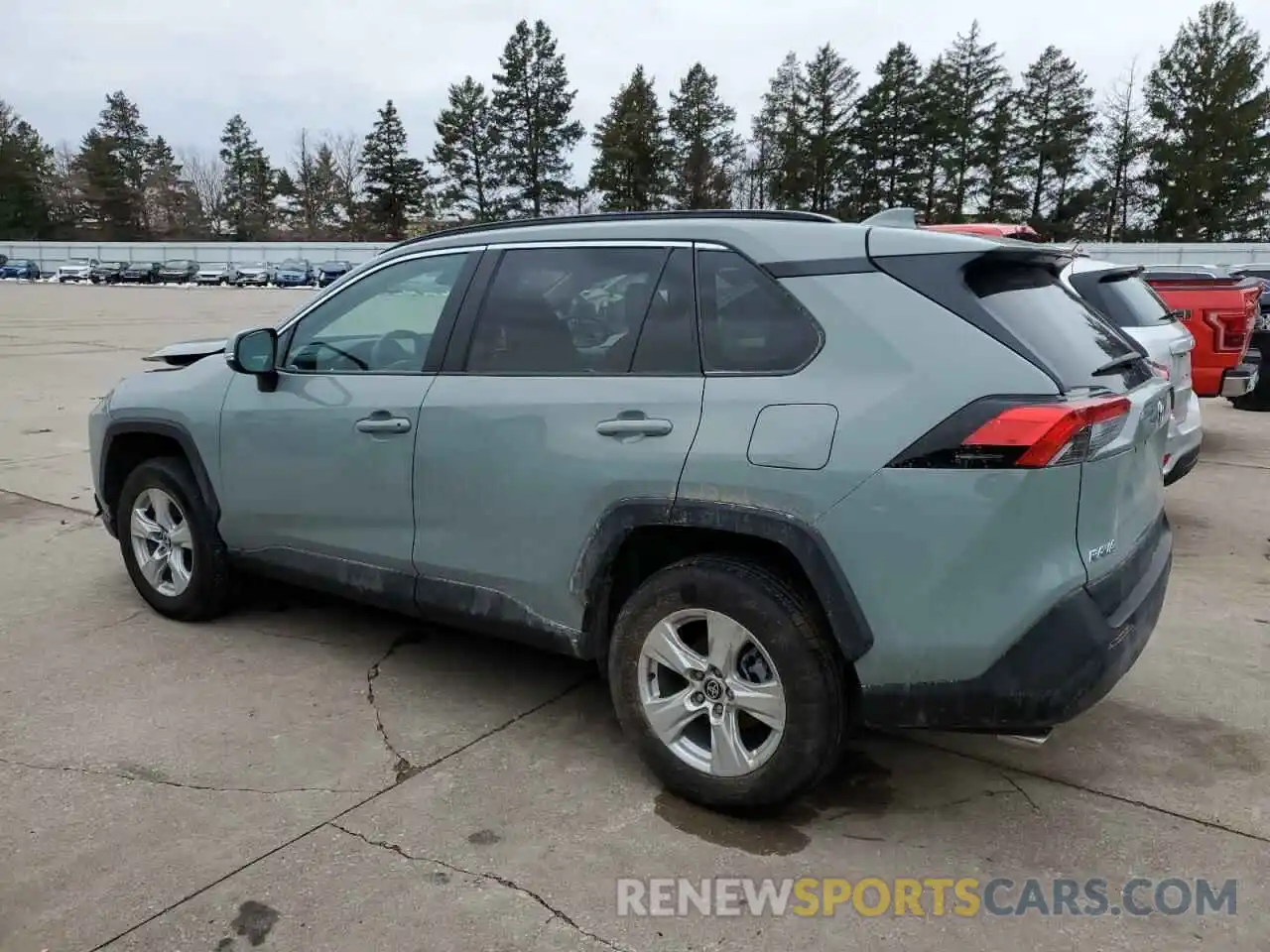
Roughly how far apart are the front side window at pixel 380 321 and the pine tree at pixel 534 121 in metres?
73.2

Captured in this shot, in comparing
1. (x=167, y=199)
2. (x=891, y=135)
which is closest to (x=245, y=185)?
(x=167, y=199)

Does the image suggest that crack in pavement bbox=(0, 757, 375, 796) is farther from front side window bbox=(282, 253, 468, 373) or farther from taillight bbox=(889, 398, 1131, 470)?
taillight bbox=(889, 398, 1131, 470)

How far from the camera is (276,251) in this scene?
6462 centimetres

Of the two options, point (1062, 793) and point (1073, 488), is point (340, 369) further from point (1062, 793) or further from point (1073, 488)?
point (1062, 793)

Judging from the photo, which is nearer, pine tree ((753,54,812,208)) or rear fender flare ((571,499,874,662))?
rear fender flare ((571,499,874,662))

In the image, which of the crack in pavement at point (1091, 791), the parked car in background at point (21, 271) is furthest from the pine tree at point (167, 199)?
the crack in pavement at point (1091, 791)

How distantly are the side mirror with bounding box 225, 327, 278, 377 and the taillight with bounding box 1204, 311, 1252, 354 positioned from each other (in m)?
7.53

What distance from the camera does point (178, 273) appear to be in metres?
59.2

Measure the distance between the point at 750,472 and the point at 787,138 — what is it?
71.2 metres

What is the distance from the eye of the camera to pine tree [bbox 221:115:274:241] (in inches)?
3590

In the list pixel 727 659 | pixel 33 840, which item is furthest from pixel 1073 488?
pixel 33 840

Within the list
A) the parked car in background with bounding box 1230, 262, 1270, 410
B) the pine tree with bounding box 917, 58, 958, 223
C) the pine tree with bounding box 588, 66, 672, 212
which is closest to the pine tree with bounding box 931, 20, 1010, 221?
the pine tree with bounding box 917, 58, 958, 223

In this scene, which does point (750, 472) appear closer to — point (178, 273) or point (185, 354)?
point (185, 354)

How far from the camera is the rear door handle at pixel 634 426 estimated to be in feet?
9.78
